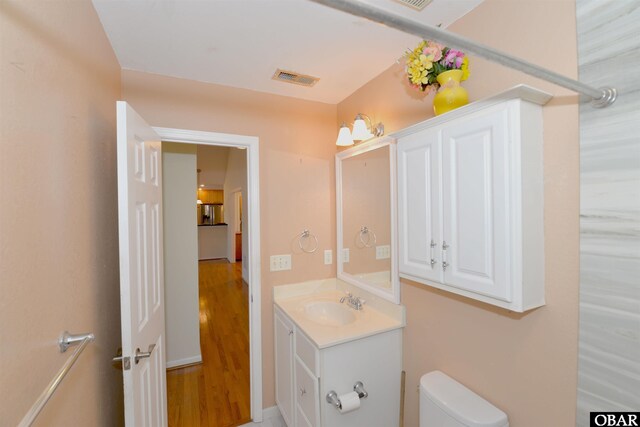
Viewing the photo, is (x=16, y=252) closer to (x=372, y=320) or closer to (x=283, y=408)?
(x=372, y=320)

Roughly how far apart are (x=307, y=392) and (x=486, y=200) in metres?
1.43

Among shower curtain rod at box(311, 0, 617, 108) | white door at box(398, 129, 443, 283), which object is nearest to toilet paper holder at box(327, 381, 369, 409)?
white door at box(398, 129, 443, 283)

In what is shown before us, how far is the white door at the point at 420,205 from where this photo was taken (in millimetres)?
1271

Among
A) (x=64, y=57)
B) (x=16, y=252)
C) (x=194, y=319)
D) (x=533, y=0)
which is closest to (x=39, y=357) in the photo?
(x=16, y=252)

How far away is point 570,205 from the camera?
98 centimetres

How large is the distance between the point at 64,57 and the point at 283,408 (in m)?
2.31

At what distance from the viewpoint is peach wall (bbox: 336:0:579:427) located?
98 centimetres

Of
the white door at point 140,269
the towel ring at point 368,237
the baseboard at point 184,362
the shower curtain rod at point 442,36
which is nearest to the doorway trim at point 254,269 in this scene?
the white door at point 140,269

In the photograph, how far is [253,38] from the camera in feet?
4.98

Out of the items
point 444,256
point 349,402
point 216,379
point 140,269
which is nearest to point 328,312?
point 349,402

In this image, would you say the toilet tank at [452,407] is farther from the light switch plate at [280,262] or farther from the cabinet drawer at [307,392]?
the light switch plate at [280,262]

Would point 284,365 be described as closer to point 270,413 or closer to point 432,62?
point 270,413

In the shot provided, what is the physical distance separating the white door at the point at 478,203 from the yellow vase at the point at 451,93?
0.12 metres

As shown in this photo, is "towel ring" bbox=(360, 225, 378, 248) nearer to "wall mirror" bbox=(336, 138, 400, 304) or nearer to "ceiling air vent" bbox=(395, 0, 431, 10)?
"wall mirror" bbox=(336, 138, 400, 304)
